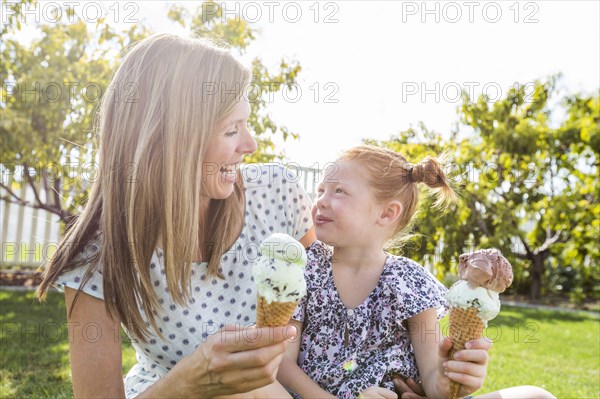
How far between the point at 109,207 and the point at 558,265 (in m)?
12.4

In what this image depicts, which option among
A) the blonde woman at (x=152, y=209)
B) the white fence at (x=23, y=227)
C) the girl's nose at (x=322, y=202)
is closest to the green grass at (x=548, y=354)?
the girl's nose at (x=322, y=202)

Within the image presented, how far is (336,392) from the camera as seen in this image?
233cm

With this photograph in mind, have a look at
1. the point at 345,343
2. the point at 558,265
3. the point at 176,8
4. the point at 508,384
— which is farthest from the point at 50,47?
the point at 558,265

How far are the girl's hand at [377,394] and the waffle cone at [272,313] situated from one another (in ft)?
1.79

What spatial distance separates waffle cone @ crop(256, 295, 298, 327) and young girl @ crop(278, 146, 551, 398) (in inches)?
21.3

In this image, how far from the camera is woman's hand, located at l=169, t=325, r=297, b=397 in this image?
1.67 meters

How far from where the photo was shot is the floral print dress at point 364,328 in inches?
92.2

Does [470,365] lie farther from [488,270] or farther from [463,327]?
[488,270]

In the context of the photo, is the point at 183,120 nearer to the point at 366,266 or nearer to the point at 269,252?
the point at 269,252

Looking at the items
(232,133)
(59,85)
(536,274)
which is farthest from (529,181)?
(232,133)

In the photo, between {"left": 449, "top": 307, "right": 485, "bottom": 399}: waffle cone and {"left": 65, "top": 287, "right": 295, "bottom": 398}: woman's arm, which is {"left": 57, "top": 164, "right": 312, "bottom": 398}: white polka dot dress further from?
{"left": 449, "top": 307, "right": 485, "bottom": 399}: waffle cone

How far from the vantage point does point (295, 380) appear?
229cm

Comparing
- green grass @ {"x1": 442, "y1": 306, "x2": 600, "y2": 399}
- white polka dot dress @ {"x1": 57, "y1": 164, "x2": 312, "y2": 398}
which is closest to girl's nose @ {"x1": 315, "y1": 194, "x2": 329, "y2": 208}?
white polka dot dress @ {"x1": 57, "y1": 164, "x2": 312, "y2": 398}

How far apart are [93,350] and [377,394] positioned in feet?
3.20
